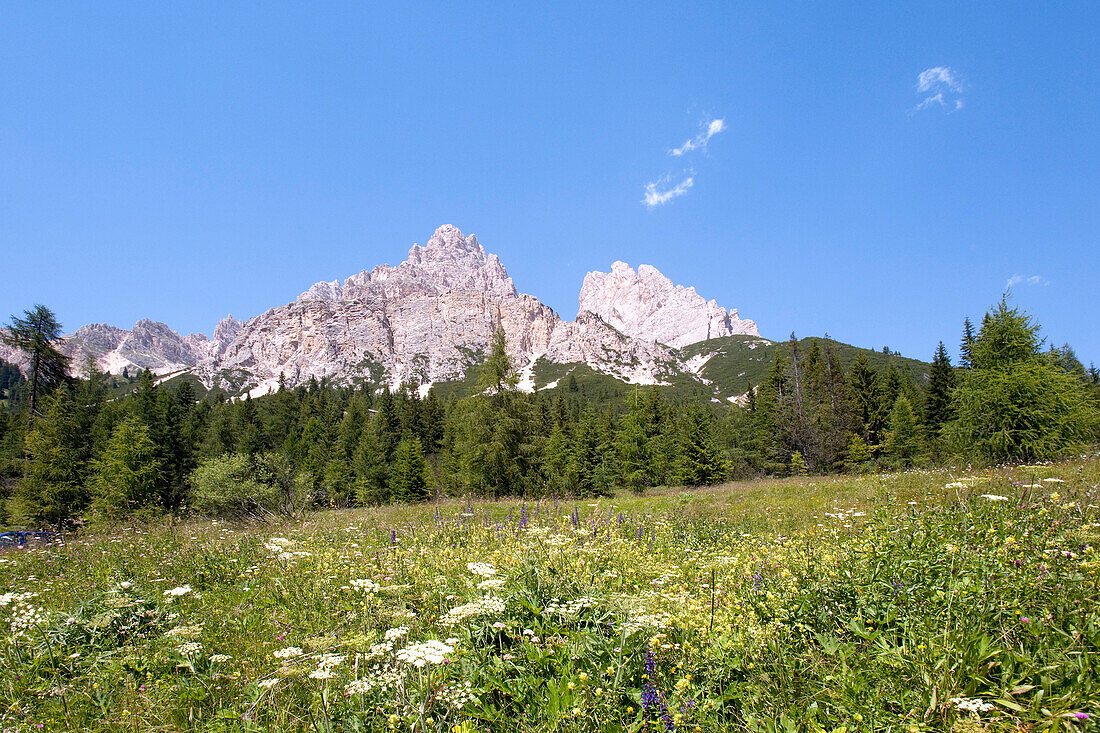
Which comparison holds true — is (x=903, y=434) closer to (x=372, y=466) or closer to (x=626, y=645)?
(x=626, y=645)

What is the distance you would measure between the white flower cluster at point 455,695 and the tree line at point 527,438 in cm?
1500

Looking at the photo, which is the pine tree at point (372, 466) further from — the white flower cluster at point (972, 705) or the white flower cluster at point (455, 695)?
the white flower cluster at point (972, 705)

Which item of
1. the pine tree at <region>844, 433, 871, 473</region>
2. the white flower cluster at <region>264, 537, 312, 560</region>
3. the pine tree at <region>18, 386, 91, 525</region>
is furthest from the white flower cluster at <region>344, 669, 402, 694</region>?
the pine tree at <region>844, 433, 871, 473</region>

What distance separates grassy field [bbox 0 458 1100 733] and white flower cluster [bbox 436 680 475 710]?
0.02 metres

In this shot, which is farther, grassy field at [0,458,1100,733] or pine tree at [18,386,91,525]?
pine tree at [18,386,91,525]

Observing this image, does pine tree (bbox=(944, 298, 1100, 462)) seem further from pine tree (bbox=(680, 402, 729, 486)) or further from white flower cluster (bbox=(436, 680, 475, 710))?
white flower cluster (bbox=(436, 680, 475, 710))

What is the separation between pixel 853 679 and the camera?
2.45m

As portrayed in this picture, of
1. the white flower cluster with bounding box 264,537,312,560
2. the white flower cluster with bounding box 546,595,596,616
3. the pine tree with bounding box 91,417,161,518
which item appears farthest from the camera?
the pine tree with bounding box 91,417,161,518

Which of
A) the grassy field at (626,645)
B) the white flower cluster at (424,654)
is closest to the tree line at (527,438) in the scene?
the grassy field at (626,645)

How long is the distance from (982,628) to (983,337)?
2702 cm

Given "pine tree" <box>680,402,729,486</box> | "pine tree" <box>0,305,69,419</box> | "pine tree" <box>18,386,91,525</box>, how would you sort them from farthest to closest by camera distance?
1. "pine tree" <box>680,402,729,486</box>
2. "pine tree" <box>0,305,69,419</box>
3. "pine tree" <box>18,386,91,525</box>

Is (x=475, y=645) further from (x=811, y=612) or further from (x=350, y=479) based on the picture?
(x=350, y=479)

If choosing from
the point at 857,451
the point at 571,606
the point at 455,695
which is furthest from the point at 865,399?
the point at 455,695

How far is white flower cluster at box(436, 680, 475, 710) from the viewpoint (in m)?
2.37
